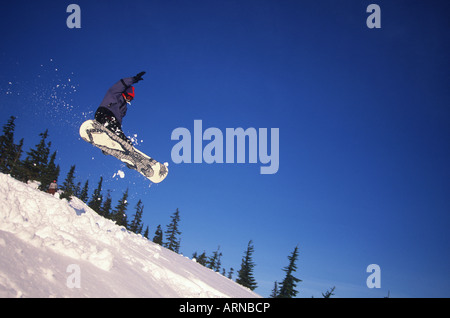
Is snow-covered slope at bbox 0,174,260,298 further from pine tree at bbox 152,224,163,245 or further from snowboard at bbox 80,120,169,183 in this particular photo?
pine tree at bbox 152,224,163,245

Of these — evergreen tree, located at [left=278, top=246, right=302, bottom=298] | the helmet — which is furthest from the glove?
evergreen tree, located at [left=278, top=246, right=302, bottom=298]

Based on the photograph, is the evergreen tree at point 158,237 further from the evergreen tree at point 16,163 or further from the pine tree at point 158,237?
the evergreen tree at point 16,163

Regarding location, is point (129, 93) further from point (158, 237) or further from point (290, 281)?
point (158, 237)

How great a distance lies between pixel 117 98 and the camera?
923 cm

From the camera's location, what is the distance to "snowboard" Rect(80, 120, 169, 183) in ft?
33.3

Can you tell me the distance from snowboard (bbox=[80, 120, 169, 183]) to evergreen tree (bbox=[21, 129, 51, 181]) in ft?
107

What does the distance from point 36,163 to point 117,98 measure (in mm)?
36500

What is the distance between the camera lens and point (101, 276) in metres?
4.85
